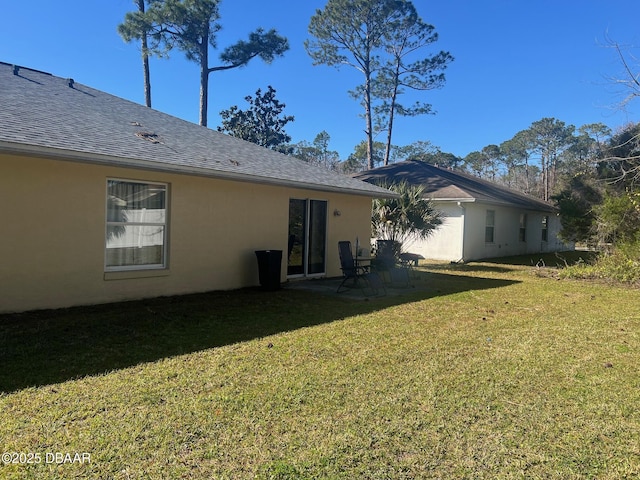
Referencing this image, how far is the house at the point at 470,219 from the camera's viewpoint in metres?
16.8

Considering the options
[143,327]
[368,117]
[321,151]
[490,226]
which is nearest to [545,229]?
[490,226]

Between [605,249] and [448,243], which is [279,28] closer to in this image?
[448,243]

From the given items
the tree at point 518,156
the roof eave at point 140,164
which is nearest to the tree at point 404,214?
the roof eave at point 140,164

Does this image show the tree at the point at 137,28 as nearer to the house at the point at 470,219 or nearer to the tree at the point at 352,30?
the tree at the point at 352,30

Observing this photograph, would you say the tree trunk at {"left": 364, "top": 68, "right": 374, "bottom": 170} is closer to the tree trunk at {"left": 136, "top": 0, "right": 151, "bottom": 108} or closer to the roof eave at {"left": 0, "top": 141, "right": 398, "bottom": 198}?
the tree trunk at {"left": 136, "top": 0, "right": 151, "bottom": 108}

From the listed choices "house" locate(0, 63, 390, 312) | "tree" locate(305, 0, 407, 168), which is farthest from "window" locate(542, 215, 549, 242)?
"house" locate(0, 63, 390, 312)

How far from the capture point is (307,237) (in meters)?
11.0

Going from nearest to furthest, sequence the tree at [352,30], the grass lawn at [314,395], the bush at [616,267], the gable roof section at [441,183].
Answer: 1. the grass lawn at [314,395]
2. the bush at [616,267]
3. the gable roof section at [441,183]
4. the tree at [352,30]

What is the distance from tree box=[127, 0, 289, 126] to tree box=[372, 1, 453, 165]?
7.65m

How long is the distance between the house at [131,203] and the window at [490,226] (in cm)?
883

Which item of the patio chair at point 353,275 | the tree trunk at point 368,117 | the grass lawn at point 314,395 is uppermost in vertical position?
the tree trunk at point 368,117

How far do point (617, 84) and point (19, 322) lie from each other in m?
13.3

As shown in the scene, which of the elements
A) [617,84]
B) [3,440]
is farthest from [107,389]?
[617,84]

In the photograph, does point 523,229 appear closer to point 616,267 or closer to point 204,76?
point 616,267
